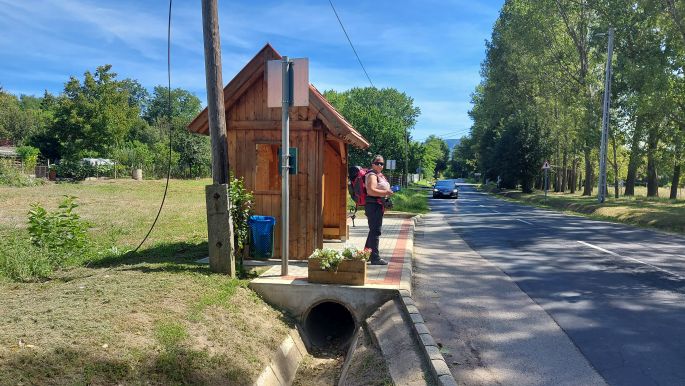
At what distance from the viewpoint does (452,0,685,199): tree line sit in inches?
883

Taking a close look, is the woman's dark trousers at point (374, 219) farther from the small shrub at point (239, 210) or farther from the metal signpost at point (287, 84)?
the small shrub at point (239, 210)

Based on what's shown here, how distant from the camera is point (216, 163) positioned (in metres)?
7.13

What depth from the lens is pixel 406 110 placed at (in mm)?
99062

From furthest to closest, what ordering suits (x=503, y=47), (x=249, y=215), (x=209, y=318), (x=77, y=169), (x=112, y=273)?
(x=503, y=47)
(x=77, y=169)
(x=249, y=215)
(x=112, y=273)
(x=209, y=318)

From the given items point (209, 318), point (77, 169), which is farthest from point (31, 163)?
point (209, 318)

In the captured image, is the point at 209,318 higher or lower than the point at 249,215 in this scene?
lower

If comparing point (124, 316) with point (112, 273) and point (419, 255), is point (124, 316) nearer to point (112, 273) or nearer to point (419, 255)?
point (112, 273)

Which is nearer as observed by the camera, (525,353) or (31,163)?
(525,353)

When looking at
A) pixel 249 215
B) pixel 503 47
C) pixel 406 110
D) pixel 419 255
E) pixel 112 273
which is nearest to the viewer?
pixel 112 273

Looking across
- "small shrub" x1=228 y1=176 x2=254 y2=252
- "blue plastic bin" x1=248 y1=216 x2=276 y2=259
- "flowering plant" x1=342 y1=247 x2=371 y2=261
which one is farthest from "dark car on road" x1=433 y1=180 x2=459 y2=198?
"flowering plant" x1=342 y1=247 x2=371 y2=261

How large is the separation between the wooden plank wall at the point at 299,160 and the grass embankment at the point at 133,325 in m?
1.66

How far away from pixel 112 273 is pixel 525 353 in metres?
5.30

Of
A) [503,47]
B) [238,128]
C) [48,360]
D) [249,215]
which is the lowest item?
[48,360]

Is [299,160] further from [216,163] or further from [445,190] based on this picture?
[445,190]
